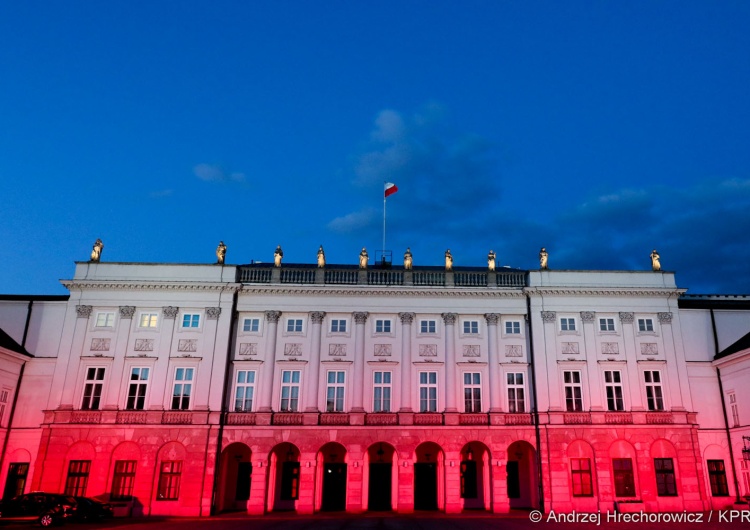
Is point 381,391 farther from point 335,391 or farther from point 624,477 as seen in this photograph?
point 624,477

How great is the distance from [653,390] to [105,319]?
39.5 metres

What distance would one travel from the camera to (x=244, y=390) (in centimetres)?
4119

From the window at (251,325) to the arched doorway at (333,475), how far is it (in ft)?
32.1

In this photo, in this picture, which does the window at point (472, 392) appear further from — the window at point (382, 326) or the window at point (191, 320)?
the window at point (191, 320)

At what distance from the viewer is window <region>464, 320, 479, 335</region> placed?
42844 mm

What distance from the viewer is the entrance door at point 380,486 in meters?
40.9

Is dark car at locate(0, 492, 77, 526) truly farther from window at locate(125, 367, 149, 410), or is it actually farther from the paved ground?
window at locate(125, 367, 149, 410)

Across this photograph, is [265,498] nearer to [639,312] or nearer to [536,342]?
[536,342]

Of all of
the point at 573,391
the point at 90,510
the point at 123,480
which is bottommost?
the point at 90,510

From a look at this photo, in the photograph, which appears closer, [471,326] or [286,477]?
[286,477]

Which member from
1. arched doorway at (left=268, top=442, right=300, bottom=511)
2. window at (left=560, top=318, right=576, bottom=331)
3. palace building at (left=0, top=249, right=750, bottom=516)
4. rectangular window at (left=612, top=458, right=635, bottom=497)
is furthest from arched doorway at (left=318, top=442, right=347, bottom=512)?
rectangular window at (left=612, top=458, right=635, bottom=497)

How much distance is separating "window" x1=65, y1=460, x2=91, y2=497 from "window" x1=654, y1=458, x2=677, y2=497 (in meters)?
38.0

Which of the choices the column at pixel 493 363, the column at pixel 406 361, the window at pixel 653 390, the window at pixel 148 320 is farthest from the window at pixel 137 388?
the window at pixel 653 390

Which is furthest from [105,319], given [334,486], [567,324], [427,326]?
[567,324]
